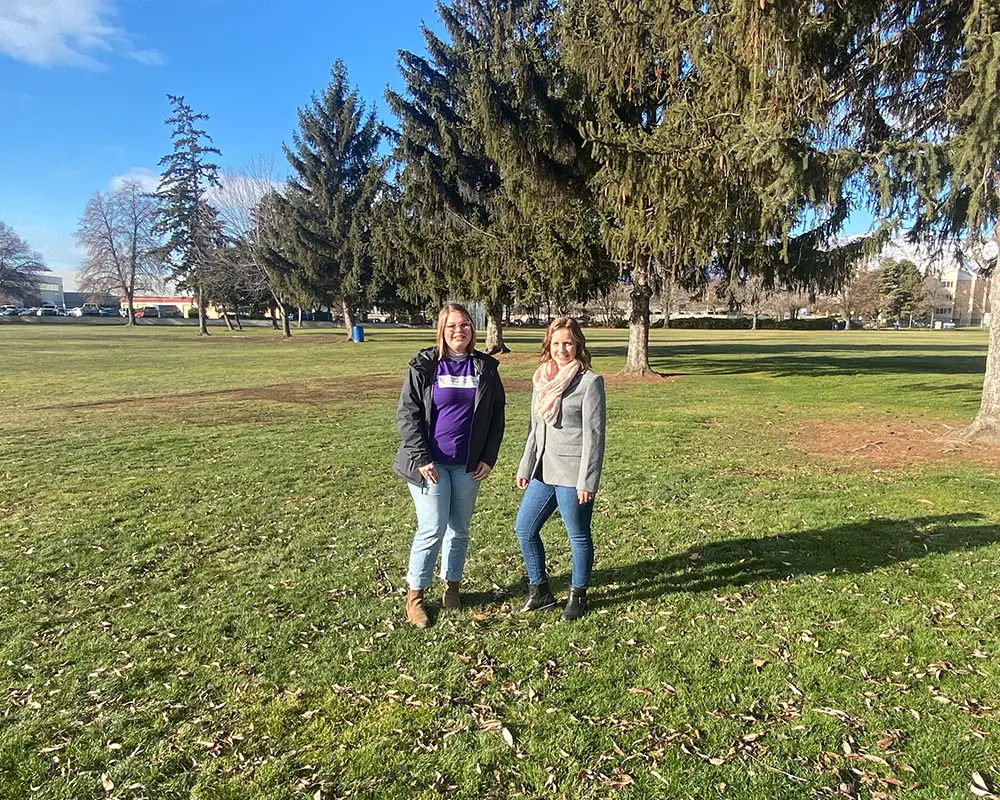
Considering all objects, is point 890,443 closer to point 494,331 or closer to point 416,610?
point 416,610

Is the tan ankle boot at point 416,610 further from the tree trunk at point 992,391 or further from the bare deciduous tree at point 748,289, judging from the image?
the bare deciduous tree at point 748,289

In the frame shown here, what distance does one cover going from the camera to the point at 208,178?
52.0 metres

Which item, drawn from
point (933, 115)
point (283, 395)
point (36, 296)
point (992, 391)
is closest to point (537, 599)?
point (992, 391)

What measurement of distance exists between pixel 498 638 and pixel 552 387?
150 centimetres

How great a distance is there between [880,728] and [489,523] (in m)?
3.49

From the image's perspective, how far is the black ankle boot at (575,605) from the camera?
12.8 ft

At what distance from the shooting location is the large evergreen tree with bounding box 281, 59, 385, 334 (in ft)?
125

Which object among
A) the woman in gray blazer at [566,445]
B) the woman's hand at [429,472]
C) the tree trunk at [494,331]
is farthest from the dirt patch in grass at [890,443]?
the tree trunk at [494,331]

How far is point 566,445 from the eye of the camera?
3.65m

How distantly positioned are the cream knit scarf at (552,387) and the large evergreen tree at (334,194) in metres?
35.9

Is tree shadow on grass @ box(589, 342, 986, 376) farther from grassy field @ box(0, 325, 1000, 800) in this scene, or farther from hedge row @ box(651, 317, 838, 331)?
hedge row @ box(651, 317, 838, 331)

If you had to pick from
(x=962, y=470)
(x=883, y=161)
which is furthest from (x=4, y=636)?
(x=883, y=161)

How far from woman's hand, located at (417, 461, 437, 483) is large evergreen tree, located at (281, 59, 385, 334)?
36.0m

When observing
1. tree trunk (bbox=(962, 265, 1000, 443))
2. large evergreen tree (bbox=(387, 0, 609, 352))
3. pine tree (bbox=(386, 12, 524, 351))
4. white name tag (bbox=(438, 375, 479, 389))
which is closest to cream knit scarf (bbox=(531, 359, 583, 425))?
white name tag (bbox=(438, 375, 479, 389))
